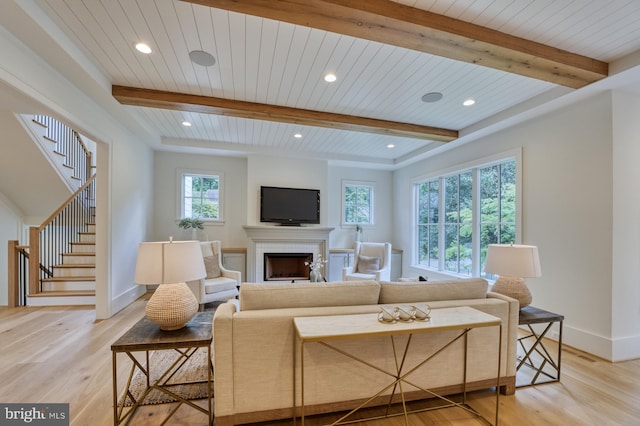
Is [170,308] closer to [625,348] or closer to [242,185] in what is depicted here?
[625,348]

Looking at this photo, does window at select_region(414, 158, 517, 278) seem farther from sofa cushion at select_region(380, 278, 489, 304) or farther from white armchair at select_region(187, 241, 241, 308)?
white armchair at select_region(187, 241, 241, 308)

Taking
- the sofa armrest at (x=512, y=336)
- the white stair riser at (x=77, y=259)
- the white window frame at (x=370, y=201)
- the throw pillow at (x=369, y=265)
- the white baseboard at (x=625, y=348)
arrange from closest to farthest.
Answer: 1. the sofa armrest at (x=512, y=336)
2. the white baseboard at (x=625, y=348)
3. the white stair riser at (x=77, y=259)
4. the throw pillow at (x=369, y=265)
5. the white window frame at (x=370, y=201)

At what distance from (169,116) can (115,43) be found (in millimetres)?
1619

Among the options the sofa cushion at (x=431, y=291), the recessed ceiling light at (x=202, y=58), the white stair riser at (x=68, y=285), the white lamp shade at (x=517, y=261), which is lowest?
the white stair riser at (x=68, y=285)

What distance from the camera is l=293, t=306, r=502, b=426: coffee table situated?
59.1 inches

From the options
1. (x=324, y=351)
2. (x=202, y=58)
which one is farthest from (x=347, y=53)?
(x=324, y=351)

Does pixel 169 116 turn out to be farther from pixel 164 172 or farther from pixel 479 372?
pixel 479 372

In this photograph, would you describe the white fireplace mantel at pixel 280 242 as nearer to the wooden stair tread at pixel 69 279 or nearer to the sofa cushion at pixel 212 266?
the sofa cushion at pixel 212 266

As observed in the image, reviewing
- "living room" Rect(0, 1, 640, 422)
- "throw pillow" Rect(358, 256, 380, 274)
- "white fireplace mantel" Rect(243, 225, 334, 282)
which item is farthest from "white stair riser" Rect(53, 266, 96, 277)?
"throw pillow" Rect(358, 256, 380, 274)

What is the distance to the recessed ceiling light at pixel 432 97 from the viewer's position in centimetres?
315

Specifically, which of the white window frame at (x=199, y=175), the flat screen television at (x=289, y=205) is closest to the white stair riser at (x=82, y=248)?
the white window frame at (x=199, y=175)

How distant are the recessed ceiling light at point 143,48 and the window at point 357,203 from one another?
14.8 feet

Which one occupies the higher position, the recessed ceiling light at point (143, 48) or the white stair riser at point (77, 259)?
the recessed ceiling light at point (143, 48)

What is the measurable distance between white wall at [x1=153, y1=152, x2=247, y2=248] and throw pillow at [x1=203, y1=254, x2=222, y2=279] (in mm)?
1306
